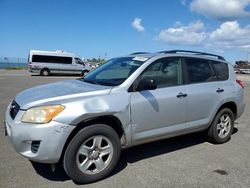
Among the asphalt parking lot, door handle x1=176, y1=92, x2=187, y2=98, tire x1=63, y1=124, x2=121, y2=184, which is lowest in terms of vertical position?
the asphalt parking lot

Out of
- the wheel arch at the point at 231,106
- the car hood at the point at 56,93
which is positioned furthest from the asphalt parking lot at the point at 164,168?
the car hood at the point at 56,93

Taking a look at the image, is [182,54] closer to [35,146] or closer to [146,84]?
[146,84]

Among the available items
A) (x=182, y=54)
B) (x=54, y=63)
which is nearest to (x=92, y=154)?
(x=182, y=54)

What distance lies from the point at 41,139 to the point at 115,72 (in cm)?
185

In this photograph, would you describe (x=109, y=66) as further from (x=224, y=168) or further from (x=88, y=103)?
(x=224, y=168)

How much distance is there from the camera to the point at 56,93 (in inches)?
158

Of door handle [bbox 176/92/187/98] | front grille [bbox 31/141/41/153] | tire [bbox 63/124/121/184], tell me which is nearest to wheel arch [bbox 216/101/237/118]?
door handle [bbox 176/92/187/98]

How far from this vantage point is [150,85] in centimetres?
428

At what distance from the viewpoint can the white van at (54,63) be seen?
89.9 ft

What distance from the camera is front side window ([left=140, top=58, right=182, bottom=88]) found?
4.59 metres

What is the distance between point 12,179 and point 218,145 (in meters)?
3.70

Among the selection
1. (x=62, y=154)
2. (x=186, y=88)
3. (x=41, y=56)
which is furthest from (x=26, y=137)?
(x=41, y=56)

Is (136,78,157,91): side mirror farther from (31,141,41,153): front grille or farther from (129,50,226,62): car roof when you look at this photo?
(31,141,41,153): front grille

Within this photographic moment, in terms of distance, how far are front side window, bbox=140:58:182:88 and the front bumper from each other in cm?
150
